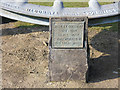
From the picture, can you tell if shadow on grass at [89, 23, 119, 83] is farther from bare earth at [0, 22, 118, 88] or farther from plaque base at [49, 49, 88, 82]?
plaque base at [49, 49, 88, 82]

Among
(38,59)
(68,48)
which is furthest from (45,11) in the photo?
(68,48)

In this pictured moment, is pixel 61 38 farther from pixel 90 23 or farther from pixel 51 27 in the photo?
pixel 90 23

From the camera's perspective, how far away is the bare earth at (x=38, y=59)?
5.15 metres

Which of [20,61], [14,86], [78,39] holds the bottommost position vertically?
[14,86]

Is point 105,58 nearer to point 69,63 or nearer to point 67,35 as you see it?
point 69,63

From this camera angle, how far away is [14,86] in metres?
5.09

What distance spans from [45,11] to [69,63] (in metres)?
2.19

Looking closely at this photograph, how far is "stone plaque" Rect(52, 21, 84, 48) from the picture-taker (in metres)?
4.97

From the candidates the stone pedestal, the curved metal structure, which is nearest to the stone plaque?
the stone pedestal

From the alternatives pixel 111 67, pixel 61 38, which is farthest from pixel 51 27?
pixel 111 67

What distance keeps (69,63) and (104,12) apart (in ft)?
7.44

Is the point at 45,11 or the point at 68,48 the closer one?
the point at 68,48

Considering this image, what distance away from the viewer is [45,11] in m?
6.80

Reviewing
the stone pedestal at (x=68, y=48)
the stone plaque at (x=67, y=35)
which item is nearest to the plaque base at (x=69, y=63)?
the stone pedestal at (x=68, y=48)
